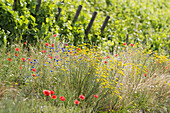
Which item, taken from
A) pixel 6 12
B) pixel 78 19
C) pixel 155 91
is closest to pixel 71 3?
pixel 78 19

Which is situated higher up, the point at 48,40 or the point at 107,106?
the point at 48,40

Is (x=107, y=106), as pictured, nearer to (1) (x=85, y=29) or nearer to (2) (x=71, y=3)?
(1) (x=85, y=29)

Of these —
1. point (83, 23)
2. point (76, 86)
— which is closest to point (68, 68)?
point (76, 86)

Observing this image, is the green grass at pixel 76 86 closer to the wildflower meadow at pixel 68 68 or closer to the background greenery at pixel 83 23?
the wildflower meadow at pixel 68 68

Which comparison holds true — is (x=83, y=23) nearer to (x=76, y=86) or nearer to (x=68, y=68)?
(x=68, y=68)

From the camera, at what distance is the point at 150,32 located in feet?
30.8

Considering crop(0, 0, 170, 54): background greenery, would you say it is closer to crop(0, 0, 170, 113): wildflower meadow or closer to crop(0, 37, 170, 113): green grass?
crop(0, 0, 170, 113): wildflower meadow

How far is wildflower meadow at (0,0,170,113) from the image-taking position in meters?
3.58

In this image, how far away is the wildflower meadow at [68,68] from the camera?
3.58 m

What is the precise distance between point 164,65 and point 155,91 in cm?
137

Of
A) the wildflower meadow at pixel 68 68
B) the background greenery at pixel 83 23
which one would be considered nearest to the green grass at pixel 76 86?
the wildflower meadow at pixel 68 68

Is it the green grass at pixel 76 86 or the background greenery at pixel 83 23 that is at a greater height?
the background greenery at pixel 83 23

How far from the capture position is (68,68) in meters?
4.16

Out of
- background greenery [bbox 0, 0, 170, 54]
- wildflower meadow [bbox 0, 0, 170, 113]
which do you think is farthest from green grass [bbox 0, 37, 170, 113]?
background greenery [bbox 0, 0, 170, 54]
